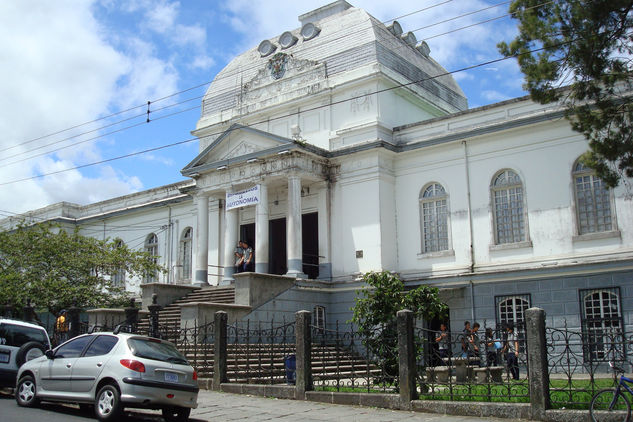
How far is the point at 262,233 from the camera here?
83.5 ft

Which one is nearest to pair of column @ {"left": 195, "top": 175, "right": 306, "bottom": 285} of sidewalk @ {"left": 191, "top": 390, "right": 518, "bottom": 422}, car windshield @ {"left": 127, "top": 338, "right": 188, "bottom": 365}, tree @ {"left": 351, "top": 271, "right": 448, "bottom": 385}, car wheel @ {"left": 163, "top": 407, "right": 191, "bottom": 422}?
tree @ {"left": 351, "top": 271, "right": 448, "bottom": 385}

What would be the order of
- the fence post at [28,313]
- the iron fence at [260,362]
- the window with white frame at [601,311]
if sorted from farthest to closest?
the fence post at [28,313], the window with white frame at [601,311], the iron fence at [260,362]

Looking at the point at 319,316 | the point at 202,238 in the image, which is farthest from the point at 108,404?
the point at 202,238

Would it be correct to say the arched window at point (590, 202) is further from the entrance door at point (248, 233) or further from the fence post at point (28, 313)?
the fence post at point (28, 313)

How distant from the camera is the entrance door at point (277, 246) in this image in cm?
2862

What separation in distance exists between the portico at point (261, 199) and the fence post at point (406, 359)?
11.3 metres

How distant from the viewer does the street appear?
464 inches

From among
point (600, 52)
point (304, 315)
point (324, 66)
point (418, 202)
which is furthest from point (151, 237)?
point (600, 52)

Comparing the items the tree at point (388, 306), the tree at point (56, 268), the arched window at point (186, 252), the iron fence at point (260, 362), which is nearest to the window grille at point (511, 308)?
the tree at point (388, 306)

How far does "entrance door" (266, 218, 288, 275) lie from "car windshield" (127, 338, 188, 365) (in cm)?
1599

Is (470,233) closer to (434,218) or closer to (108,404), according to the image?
(434,218)

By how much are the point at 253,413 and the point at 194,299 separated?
13267 millimetres

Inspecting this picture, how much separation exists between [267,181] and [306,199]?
77.5 inches

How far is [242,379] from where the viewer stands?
17.0 meters
